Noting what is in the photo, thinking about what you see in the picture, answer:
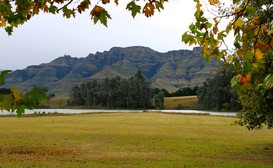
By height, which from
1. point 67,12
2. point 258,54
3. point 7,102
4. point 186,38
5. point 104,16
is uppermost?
point 67,12

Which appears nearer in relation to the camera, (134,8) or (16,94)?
(16,94)

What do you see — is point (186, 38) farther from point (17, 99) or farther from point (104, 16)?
point (17, 99)

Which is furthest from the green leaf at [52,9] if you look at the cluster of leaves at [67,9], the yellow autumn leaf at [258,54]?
the yellow autumn leaf at [258,54]

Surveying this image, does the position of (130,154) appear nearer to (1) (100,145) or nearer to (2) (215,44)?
(1) (100,145)

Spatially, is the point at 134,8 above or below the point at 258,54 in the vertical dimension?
above

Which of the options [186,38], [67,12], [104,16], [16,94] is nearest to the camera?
[16,94]

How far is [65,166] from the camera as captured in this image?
2184 centimetres

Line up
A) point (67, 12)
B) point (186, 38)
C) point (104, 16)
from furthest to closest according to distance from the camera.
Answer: point (67, 12)
point (186, 38)
point (104, 16)

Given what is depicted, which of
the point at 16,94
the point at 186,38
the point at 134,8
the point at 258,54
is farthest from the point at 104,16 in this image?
the point at 258,54

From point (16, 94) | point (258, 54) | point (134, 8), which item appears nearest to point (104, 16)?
point (134, 8)

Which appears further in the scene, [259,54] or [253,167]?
[253,167]

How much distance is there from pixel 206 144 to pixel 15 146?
18.7 metres

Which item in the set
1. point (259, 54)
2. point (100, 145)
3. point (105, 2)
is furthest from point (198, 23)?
point (100, 145)

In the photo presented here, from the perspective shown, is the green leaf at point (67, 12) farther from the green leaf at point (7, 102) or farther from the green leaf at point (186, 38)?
the green leaf at point (7, 102)
